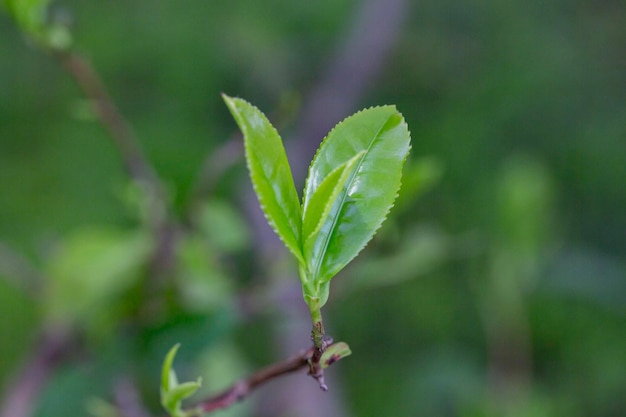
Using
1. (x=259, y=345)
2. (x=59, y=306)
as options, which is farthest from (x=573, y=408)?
(x=59, y=306)

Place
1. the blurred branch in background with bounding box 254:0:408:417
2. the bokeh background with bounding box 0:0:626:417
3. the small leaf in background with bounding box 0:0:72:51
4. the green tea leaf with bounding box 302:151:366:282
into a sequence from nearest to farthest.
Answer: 1. the green tea leaf with bounding box 302:151:366:282
2. the small leaf in background with bounding box 0:0:72:51
3. the bokeh background with bounding box 0:0:626:417
4. the blurred branch in background with bounding box 254:0:408:417

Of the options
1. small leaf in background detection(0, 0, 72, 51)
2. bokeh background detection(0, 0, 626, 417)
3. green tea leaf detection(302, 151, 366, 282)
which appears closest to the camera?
green tea leaf detection(302, 151, 366, 282)

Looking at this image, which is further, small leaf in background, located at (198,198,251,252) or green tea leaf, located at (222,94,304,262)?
small leaf in background, located at (198,198,251,252)

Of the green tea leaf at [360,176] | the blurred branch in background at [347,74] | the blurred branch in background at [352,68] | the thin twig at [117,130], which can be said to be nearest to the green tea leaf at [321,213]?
the green tea leaf at [360,176]

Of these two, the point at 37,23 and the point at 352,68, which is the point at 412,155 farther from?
the point at 37,23

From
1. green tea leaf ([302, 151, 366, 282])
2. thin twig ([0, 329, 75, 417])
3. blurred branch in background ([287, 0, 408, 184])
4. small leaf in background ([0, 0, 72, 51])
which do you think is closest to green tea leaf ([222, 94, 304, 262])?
green tea leaf ([302, 151, 366, 282])

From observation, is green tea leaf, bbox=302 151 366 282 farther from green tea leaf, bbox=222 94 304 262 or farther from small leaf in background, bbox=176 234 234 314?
small leaf in background, bbox=176 234 234 314

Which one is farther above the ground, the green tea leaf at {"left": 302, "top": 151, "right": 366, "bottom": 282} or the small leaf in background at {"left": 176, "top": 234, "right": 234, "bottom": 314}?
the small leaf in background at {"left": 176, "top": 234, "right": 234, "bottom": 314}
